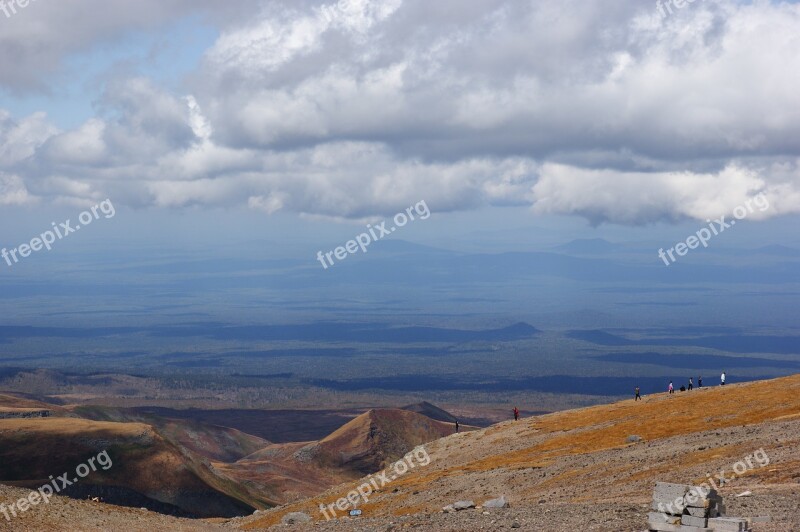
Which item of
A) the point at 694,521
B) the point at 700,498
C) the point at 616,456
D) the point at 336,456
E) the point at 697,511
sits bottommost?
the point at 336,456

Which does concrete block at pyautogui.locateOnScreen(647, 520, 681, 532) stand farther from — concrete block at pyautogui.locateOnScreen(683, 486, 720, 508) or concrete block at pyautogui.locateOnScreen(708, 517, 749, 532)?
concrete block at pyautogui.locateOnScreen(708, 517, 749, 532)

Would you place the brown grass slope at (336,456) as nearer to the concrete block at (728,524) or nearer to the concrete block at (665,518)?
the concrete block at (665,518)

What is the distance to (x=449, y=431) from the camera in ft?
561

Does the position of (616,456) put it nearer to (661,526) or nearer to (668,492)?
(668,492)

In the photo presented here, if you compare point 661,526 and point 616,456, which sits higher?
point 661,526

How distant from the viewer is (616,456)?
49.8m
